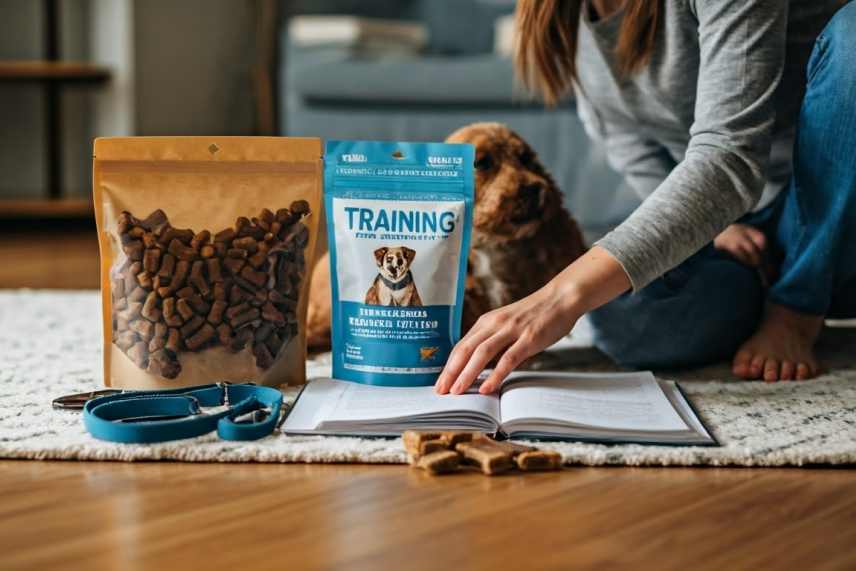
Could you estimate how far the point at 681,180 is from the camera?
1.17 metres

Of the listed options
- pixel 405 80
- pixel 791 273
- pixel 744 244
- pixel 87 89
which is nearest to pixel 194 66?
pixel 87 89

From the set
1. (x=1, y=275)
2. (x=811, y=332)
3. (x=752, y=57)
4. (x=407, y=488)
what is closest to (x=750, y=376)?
(x=811, y=332)

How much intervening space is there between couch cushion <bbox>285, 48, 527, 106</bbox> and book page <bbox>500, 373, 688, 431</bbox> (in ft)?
5.25

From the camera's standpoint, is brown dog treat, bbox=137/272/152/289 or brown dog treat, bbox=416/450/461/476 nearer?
brown dog treat, bbox=416/450/461/476

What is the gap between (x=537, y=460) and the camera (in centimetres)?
93

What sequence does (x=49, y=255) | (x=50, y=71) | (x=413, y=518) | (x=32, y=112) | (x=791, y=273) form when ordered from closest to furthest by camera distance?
1. (x=413, y=518)
2. (x=791, y=273)
3. (x=49, y=255)
4. (x=50, y=71)
5. (x=32, y=112)

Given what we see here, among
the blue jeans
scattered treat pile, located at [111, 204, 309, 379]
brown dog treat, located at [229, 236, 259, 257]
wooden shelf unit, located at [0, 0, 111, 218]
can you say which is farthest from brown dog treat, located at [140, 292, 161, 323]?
wooden shelf unit, located at [0, 0, 111, 218]

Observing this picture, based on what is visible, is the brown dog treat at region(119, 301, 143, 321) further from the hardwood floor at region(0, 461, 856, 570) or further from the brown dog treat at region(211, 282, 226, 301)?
the hardwood floor at region(0, 461, 856, 570)

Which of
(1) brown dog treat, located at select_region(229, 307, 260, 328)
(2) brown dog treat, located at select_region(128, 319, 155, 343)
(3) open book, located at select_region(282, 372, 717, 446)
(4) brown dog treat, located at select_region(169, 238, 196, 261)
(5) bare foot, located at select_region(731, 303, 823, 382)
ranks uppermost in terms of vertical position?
(4) brown dog treat, located at select_region(169, 238, 196, 261)

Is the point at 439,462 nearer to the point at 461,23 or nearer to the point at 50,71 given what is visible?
the point at 50,71

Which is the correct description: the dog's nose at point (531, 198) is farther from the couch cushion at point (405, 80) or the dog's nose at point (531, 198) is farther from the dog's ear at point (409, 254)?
the couch cushion at point (405, 80)

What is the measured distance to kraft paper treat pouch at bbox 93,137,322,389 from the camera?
1.14m

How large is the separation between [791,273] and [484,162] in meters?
0.43

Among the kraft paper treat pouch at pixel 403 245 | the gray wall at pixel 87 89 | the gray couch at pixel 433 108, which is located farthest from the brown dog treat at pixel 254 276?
the gray wall at pixel 87 89
